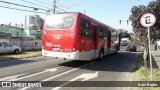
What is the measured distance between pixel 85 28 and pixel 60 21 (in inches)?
63.1

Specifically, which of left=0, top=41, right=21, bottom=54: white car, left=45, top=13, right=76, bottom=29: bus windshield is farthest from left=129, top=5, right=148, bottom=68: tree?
left=0, top=41, right=21, bottom=54: white car

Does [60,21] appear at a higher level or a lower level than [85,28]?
higher

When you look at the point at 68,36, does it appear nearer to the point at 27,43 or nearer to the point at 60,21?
the point at 60,21

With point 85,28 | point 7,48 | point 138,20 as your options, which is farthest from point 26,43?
point 85,28

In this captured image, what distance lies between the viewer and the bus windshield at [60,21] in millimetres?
14938

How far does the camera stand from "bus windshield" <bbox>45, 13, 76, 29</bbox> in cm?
1494

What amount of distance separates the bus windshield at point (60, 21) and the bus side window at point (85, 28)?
0.76 metres

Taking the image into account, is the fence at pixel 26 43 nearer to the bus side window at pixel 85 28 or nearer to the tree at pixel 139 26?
the tree at pixel 139 26

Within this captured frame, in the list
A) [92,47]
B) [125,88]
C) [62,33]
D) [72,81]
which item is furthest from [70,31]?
[125,88]

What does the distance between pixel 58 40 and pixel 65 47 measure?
0.70 m

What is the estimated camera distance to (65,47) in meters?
14.9

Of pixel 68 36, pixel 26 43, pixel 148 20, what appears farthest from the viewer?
pixel 26 43

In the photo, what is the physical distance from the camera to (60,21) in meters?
15.4

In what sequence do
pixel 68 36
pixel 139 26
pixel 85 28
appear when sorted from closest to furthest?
pixel 68 36 < pixel 85 28 < pixel 139 26
